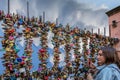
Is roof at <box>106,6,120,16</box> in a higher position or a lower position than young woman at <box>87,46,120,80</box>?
higher

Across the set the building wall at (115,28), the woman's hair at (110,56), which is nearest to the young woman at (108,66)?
the woman's hair at (110,56)

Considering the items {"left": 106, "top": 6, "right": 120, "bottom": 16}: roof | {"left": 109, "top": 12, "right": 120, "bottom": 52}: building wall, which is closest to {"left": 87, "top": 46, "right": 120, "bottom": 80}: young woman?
{"left": 109, "top": 12, "right": 120, "bottom": 52}: building wall

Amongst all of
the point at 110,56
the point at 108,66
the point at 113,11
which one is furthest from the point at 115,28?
the point at 108,66

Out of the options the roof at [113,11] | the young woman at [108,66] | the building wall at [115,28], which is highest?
the roof at [113,11]

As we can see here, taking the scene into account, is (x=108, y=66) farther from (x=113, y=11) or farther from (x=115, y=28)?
(x=113, y=11)

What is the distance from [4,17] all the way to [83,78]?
2854mm

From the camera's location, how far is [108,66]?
290 centimetres

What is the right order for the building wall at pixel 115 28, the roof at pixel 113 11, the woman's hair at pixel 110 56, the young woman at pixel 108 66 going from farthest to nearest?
the roof at pixel 113 11
the building wall at pixel 115 28
the woman's hair at pixel 110 56
the young woman at pixel 108 66

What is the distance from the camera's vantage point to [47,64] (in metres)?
7.16

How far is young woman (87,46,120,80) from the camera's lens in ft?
9.34

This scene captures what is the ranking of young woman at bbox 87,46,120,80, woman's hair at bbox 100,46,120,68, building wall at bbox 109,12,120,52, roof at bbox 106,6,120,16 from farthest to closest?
1. roof at bbox 106,6,120,16
2. building wall at bbox 109,12,120,52
3. woman's hair at bbox 100,46,120,68
4. young woman at bbox 87,46,120,80

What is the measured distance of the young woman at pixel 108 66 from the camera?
2.85 meters

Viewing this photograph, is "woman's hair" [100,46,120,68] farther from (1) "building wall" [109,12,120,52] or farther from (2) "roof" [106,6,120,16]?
(2) "roof" [106,6,120,16]

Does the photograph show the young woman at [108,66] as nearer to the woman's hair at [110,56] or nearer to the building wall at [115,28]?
the woman's hair at [110,56]
